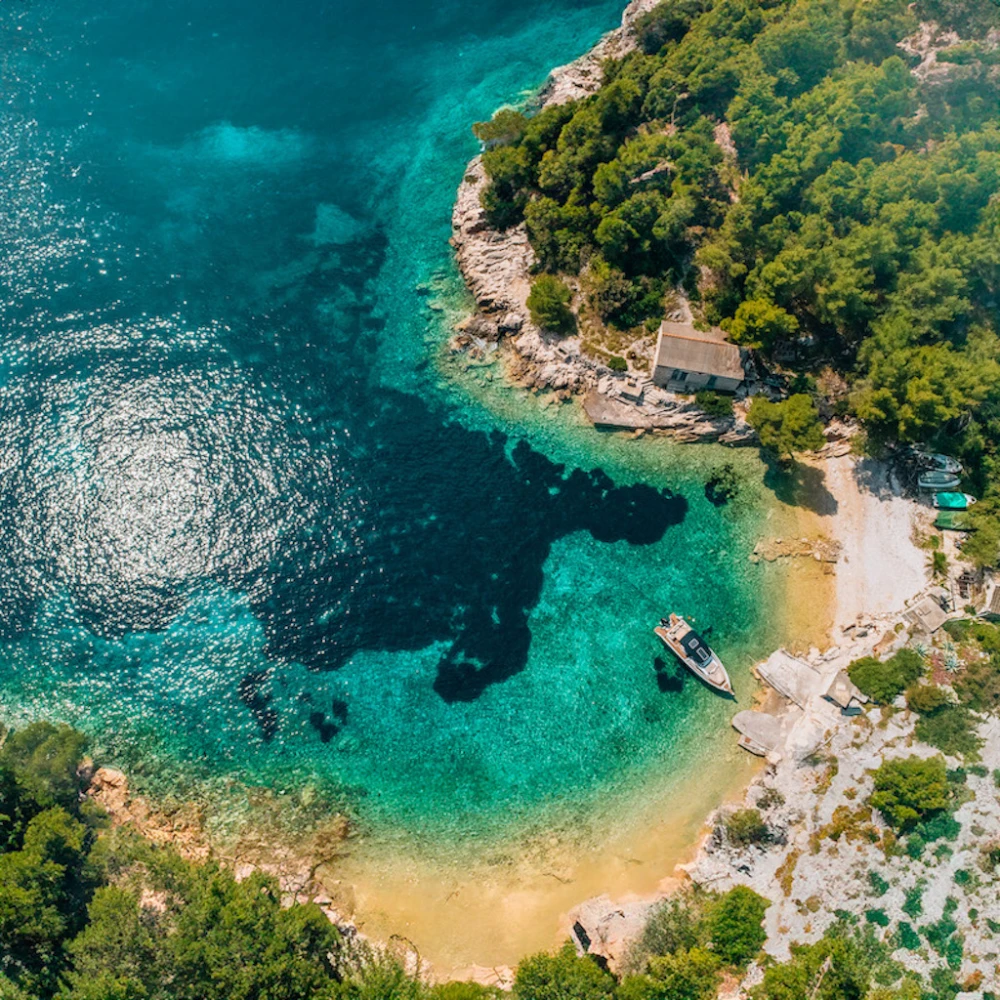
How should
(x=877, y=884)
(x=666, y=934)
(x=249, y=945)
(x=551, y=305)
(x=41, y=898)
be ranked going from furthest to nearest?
(x=551, y=305)
(x=877, y=884)
(x=666, y=934)
(x=41, y=898)
(x=249, y=945)

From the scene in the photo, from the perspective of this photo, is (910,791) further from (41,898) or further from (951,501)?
(41,898)

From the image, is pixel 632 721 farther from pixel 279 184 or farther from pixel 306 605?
pixel 279 184

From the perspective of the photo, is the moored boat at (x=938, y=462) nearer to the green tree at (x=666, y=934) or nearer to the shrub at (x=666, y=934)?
the green tree at (x=666, y=934)

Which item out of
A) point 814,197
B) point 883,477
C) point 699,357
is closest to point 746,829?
point 883,477

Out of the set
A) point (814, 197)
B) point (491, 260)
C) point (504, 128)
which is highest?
point (504, 128)

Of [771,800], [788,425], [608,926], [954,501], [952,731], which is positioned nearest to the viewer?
[608,926]

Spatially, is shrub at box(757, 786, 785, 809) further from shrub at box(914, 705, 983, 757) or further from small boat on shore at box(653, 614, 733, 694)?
shrub at box(914, 705, 983, 757)

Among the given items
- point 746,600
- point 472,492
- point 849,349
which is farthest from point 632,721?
point 849,349
